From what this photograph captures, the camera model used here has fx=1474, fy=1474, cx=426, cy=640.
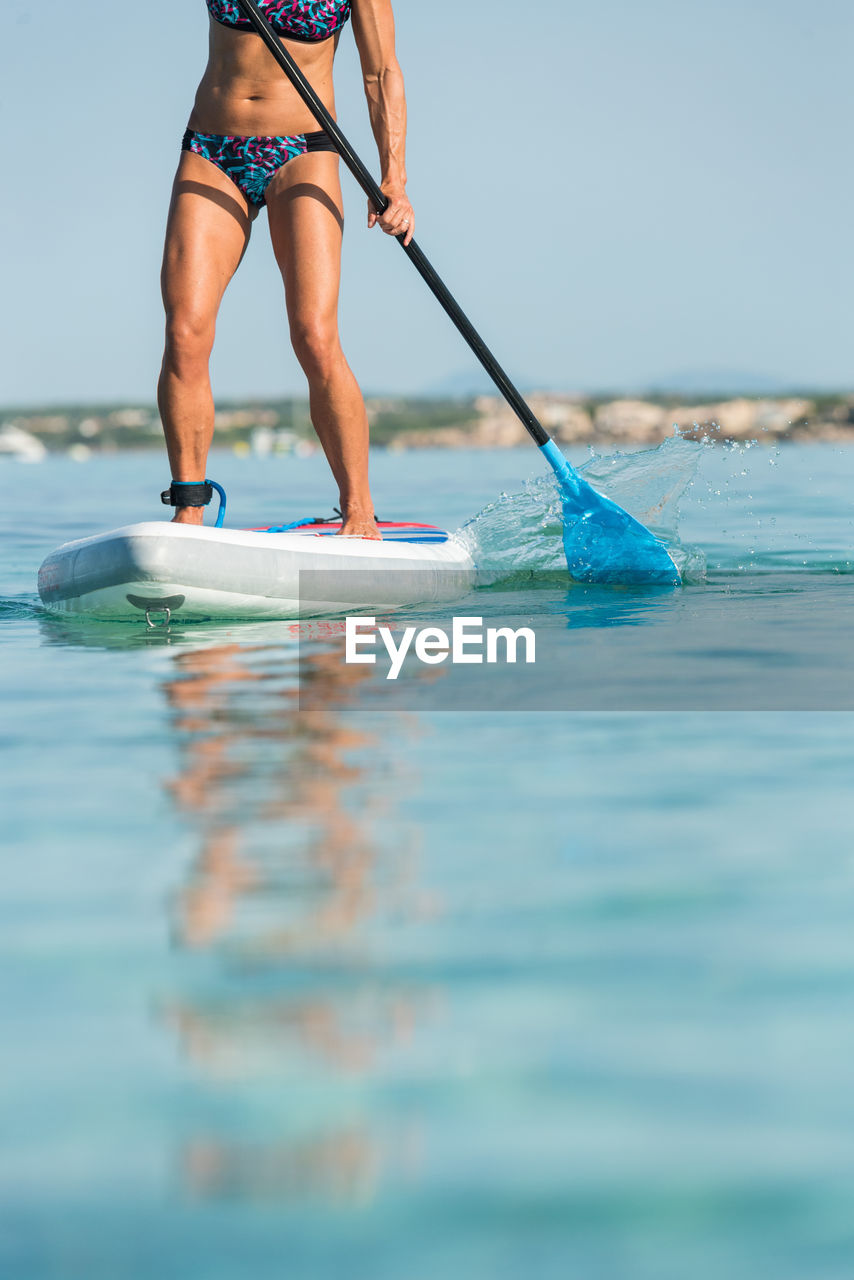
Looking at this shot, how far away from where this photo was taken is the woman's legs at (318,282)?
4785 mm

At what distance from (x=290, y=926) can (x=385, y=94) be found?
12.0 feet

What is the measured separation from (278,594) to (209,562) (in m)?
0.33

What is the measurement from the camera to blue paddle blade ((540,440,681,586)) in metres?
5.62

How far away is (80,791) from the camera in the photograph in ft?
8.21

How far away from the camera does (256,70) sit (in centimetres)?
473

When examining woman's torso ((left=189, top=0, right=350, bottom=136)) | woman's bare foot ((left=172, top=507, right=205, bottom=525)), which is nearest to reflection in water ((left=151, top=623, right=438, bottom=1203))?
woman's bare foot ((left=172, top=507, right=205, bottom=525))

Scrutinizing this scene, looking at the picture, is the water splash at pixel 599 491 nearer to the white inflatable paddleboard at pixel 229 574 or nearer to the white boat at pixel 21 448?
the white inflatable paddleboard at pixel 229 574

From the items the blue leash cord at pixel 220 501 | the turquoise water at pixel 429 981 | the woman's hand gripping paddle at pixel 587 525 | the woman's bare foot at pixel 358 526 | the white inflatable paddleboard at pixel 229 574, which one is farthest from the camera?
the woman's hand gripping paddle at pixel 587 525

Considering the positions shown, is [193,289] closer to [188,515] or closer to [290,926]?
[188,515]

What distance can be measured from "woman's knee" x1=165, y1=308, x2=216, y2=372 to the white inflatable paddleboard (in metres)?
0.56

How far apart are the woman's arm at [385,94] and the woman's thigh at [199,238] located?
494mm

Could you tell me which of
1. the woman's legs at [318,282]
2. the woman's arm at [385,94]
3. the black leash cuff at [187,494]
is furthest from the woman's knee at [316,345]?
the black leash cuff at [187,494]

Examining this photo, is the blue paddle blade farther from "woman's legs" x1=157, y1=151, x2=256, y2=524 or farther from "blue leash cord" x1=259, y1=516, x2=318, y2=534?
"woman's legs" x1=157, y1=151, x2=256, y2=524

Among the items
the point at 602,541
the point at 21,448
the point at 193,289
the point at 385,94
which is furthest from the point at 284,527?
the point at 21,448
